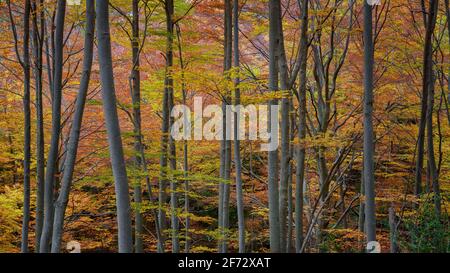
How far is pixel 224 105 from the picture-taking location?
9.25 metres

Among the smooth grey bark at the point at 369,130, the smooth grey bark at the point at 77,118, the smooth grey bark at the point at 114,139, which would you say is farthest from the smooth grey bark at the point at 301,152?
the smooth grey bark at the point at 114,139

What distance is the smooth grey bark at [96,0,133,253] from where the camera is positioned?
157 inches

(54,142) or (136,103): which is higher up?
(136,103)

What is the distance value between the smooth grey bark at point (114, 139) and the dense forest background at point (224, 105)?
11mm

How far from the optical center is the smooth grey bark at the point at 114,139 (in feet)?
13.1

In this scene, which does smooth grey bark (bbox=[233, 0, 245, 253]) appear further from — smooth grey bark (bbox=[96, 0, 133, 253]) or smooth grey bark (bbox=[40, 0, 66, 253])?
smooth grey bark (bbox=[96, 0, 133, 253])

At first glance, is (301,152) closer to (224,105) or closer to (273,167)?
(273,167)

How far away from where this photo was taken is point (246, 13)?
10555 millimetres

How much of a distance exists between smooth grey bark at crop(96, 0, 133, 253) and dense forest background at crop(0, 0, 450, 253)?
0.01m

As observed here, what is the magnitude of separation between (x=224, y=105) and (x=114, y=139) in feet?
17.7

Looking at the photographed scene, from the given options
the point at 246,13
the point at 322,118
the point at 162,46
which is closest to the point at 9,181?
the point at 162,46

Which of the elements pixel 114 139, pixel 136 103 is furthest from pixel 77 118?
pixel 136 103

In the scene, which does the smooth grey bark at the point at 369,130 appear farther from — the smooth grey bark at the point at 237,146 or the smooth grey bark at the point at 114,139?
the smooth grey bark at the point at 114,139

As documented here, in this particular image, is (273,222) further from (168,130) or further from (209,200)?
(209,200)
